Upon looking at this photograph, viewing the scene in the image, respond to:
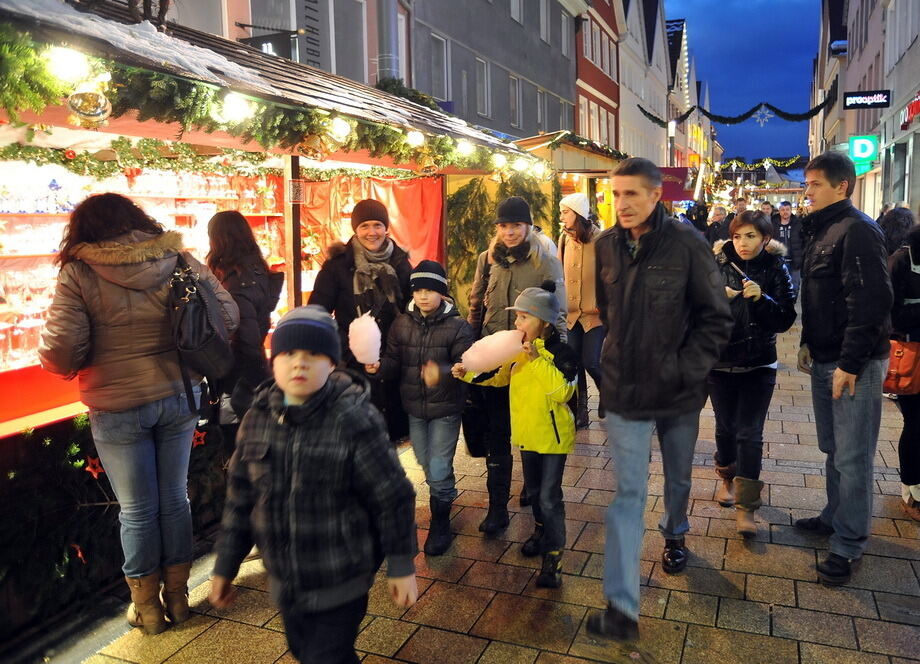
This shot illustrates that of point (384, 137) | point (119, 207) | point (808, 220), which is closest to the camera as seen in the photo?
point (119, 207)

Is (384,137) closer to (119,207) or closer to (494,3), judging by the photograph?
(119,207)

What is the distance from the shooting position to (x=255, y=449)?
8.50 ft

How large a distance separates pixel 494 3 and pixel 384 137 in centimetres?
1436

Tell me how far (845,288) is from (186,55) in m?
3.92

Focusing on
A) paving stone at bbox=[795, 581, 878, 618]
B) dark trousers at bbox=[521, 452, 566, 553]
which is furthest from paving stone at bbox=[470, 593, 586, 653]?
paving stone at bbox=[795, 581, 878, 618]

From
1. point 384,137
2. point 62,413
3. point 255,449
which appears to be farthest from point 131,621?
point 384,137

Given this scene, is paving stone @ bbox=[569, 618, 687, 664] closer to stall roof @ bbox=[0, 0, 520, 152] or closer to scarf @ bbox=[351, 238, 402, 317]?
scarf @ bbox=[351, 238, 402, 317]

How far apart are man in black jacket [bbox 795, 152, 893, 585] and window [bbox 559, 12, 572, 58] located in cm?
2351

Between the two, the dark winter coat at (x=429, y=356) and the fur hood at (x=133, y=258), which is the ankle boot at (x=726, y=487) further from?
the fur hood at (x=133, y=258)

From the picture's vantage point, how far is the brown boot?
3770 millimetres

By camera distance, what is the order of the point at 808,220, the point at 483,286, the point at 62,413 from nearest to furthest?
the point at 808,220 < the point at 62,413 < the point at 483,286

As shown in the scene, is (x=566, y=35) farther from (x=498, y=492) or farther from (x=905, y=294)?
(x=498, y=492)

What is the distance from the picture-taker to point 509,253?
5496 mm

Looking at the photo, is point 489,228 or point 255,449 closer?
point 255,449
